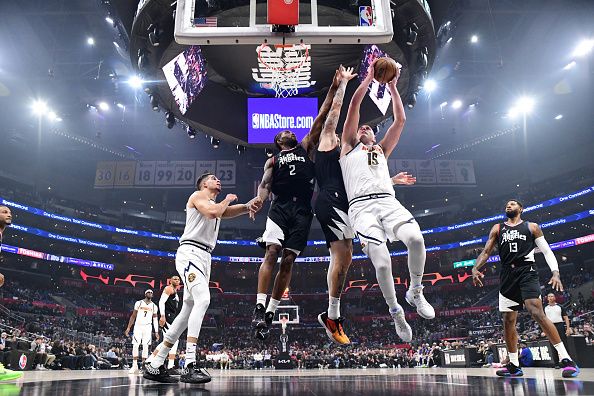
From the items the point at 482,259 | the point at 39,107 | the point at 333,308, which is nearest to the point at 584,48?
the point at 482,259

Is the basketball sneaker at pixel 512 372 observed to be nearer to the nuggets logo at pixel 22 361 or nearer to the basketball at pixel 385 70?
the basketball at pixel 385 70

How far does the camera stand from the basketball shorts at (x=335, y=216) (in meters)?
5.02

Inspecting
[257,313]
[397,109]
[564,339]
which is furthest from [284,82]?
[564,339]

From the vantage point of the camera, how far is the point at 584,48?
23812 mm

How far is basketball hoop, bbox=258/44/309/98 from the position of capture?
25.6 ft

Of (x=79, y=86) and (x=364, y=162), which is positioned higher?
(x=79, y=86)

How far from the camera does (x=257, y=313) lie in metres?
5.01

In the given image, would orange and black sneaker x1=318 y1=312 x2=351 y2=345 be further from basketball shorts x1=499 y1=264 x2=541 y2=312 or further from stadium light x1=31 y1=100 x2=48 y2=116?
stadium light x1=31 y1=100 x2=48 y2=116

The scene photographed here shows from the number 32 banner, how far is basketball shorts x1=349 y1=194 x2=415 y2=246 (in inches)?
1040

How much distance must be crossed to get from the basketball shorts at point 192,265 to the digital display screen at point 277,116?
606cm

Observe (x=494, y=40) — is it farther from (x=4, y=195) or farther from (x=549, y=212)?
(x=4, y=195)

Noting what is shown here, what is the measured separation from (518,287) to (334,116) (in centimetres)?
347

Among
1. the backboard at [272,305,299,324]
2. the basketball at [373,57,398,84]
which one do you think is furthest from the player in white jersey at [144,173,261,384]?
the backboard at [272,305,299,324]

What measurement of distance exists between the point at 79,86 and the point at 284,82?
22040 mm
